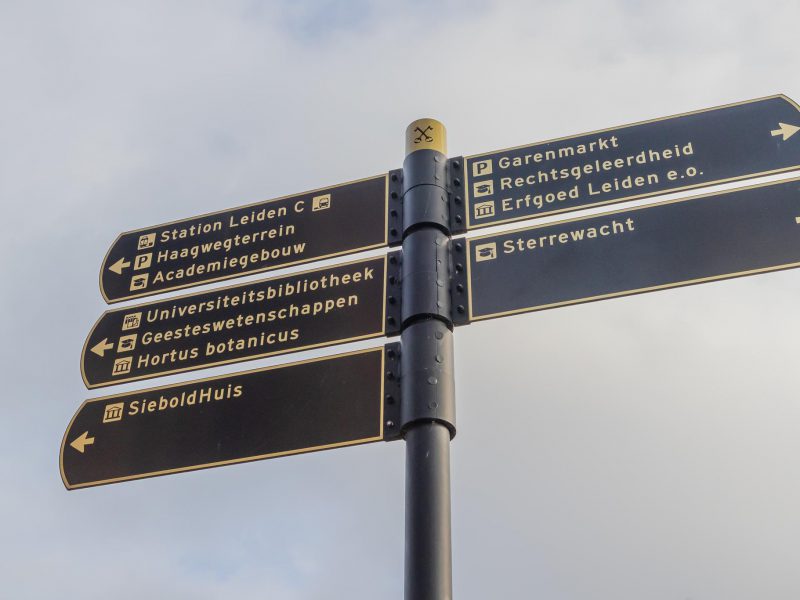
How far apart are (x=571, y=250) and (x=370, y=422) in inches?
48.7

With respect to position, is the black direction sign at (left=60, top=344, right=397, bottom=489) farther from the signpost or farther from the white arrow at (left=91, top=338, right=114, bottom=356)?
the white arrow at (left=91, top=338, right=114, bottom=356)

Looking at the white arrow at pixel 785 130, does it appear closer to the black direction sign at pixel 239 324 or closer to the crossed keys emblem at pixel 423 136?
the crossed keys emblem at pixel 423 136

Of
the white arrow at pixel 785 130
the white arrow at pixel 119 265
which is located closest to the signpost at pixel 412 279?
the white arrow at pixel 785 130

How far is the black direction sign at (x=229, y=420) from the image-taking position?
158 inches

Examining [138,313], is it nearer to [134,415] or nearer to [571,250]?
[134,415]

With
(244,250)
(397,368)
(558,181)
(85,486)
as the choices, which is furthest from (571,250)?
(85,486)

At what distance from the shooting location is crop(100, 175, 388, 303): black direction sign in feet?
15.4

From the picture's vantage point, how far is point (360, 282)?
4402 millimetres

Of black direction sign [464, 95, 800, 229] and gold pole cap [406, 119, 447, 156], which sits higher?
gold pole cap [406, 119, 447, 156]

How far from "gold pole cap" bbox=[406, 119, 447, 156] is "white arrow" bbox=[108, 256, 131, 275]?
1762mm

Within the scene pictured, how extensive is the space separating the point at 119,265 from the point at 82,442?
1140 mm

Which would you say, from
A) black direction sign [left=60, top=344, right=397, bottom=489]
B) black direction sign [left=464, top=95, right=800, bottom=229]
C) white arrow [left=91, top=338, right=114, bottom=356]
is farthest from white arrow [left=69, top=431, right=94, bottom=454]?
black direction sign [left=464, top=95, right=800, bottom=229]

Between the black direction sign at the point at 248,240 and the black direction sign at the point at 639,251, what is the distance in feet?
2.33

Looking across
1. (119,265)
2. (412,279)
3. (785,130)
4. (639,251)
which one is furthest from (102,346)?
(785,130)
